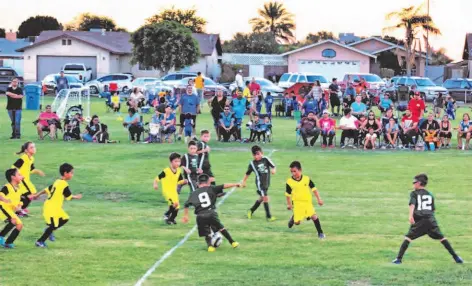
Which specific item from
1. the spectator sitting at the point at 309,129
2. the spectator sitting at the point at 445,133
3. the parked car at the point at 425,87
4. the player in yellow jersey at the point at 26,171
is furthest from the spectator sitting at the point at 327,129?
the parked car at the point at 425,87

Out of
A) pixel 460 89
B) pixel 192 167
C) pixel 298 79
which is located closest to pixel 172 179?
pixel 192 167

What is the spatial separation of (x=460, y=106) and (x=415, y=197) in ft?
145

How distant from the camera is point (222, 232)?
1433 cm

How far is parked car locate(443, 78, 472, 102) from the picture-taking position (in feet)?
196

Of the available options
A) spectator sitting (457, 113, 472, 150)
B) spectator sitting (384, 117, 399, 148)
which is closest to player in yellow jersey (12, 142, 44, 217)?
spectator sitting (384, 117, 399, 148)

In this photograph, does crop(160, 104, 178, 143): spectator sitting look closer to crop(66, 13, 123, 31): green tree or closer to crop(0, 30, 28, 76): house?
crop(0, 30, 28, 76): house

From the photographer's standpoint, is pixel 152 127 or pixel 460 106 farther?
pixel 460 106

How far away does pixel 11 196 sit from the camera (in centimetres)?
1477

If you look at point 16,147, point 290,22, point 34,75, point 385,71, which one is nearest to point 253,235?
point 16,147

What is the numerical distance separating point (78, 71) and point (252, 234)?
6012 cm

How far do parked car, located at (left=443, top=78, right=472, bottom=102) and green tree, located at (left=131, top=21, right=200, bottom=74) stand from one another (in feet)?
77.0

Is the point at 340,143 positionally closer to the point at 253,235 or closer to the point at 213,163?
the point at 213,163

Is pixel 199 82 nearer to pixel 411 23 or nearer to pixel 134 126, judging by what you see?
pixel 134 126

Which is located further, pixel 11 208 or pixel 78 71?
pixel 78 71
